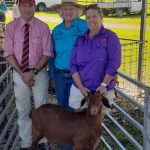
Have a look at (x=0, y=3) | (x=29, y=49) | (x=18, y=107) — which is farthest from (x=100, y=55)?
(x=0, y=3)

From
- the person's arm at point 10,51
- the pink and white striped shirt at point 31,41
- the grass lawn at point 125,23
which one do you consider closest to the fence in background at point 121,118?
the person's arm at point 10,51

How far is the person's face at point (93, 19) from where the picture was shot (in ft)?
14.5

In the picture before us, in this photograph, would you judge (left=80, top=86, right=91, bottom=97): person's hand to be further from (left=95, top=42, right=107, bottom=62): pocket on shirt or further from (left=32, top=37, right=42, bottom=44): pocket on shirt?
(left=32, top=37, right=42, bottom=44): pocket on shirt

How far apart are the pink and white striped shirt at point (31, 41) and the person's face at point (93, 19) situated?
869mm

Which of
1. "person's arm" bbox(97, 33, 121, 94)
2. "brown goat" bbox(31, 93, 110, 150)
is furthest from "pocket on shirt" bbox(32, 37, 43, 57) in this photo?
"person's arm" bbox(97, 33, 121, 94)

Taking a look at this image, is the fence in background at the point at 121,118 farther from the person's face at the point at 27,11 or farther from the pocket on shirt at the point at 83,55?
the person's face at the point at 27,11

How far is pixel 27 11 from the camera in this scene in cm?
518

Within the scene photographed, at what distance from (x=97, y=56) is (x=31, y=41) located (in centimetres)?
105

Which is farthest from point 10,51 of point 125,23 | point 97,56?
point 125,23

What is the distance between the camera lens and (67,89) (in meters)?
5.32

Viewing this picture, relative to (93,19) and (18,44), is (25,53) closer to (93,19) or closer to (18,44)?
(18,44)

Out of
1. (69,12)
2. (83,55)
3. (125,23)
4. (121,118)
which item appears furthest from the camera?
(125,23)

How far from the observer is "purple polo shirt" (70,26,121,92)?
4.45 meters

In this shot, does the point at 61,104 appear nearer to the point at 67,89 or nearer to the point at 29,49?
the point at 67,89
